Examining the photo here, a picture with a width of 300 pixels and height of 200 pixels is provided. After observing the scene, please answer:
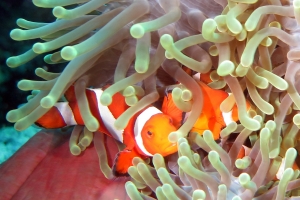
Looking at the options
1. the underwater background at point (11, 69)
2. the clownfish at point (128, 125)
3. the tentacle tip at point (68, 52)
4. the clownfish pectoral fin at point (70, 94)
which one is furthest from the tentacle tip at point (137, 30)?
the underwater background at point (11, 69)

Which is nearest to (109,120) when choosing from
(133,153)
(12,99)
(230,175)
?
(133,153)

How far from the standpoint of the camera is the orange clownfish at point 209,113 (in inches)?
37.5

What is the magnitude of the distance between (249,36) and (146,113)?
1.09 ft

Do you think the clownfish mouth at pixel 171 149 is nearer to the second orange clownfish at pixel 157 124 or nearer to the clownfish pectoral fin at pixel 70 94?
the second orange clownfish at pixel 157 124

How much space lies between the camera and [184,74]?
94 cm

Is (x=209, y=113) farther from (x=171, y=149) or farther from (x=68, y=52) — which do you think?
(x=68, y=52)

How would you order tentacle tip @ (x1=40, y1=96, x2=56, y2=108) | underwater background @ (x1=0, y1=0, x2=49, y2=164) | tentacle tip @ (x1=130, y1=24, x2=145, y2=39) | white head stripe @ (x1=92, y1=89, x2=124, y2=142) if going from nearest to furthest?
tentacle tip @ (x1=130, y1=24, x2=145, y2=39), tentacle tip @ (x1=40, y1=96, x2=56, y2=108), white head stripe @ (x1=92, y1=89, x2=124, y2=142), underwater background @ (x1=0, y1=0, x2=49, y2=164)

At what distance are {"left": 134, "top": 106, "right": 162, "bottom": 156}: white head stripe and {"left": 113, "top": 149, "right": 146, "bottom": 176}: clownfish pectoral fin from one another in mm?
33

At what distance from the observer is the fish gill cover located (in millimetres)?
813

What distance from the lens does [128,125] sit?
100 cm

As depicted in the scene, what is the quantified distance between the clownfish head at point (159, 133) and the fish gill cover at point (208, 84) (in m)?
0.04

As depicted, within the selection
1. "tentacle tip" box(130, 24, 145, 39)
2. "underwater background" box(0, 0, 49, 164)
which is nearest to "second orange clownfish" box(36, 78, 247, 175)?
"tentacle tip" box(130, 24, 145, 39)

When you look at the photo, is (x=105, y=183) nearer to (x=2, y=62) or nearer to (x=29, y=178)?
(x=29, y=178)

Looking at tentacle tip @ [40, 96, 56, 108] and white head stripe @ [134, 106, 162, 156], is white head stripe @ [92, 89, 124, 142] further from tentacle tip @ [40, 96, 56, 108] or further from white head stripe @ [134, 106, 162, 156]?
tentacle tip @ [40, 96, 56, 108]
